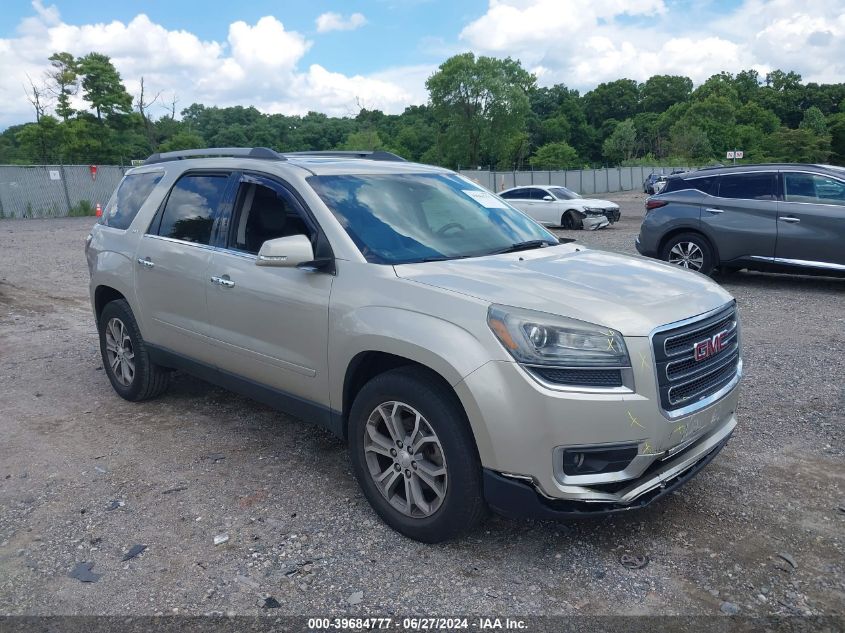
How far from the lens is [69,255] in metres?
15.9

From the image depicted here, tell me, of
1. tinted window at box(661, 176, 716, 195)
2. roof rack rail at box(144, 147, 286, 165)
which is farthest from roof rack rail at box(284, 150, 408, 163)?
tinted window at box(661, 176, 716, 195)

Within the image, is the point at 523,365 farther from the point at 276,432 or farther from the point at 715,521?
the point at 276,432

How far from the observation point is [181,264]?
4707mm

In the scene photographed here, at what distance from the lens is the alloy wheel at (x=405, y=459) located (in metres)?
3.27

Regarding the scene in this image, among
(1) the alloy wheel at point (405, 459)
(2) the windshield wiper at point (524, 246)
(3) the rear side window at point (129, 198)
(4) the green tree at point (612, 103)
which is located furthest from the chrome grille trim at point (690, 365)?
(4) the green tree at point (612, 103)

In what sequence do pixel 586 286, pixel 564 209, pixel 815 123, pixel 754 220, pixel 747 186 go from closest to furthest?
pixel 586 286 < pixel 754 220 < pixel 747 186 < pixel 564 209 < pixel 815 123

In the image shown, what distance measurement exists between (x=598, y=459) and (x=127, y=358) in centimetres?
396

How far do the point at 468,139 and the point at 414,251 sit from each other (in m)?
84.5

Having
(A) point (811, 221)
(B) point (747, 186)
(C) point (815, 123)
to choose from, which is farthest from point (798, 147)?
(A) point (811, 221)

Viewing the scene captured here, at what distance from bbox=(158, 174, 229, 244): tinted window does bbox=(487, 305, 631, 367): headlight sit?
2453 millimetres

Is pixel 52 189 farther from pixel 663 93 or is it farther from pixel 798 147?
pixel 663 93

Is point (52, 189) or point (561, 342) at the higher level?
point (52, 189)

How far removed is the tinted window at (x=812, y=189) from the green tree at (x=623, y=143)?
95.0 metres

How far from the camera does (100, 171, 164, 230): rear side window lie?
17.7ft
